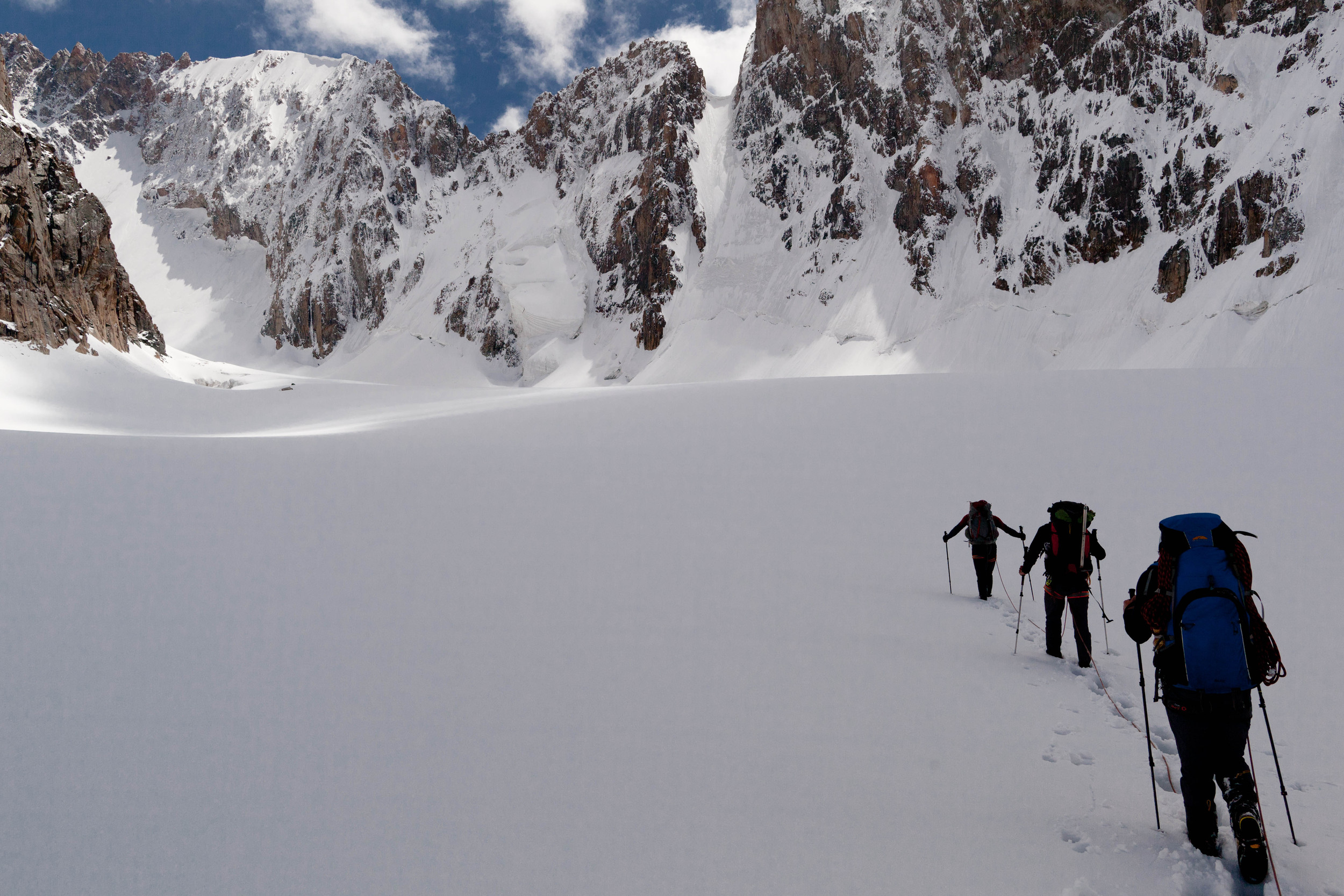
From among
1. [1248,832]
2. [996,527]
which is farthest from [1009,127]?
[1248,832]

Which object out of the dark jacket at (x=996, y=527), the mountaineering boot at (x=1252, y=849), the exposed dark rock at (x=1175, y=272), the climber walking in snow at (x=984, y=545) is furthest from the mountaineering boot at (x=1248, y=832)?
the exposed dark rock at (x=1175, y=272)

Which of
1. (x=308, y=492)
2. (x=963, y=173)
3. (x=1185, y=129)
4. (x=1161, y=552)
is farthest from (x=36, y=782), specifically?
(x=963, y=173)

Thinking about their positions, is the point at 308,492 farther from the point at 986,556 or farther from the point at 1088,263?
the point at 1088,263

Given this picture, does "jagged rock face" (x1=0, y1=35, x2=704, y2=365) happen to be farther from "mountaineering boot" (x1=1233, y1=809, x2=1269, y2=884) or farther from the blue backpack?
"mountaineering boot" (x1=1233, y1=809, x2=1269, y2=884)

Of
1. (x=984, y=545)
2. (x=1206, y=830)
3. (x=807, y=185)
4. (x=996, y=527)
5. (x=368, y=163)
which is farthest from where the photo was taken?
(x=368, y=163)

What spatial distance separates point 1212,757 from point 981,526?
4.49m

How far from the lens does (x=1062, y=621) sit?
5.99 meters

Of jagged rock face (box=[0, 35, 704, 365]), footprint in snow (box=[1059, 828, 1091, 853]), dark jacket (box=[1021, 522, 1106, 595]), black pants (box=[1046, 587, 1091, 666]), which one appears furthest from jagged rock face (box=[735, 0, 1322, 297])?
→ footprint in snow (box=[1059, 828, 1091, 853])

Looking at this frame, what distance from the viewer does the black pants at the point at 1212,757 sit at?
3.17 metres

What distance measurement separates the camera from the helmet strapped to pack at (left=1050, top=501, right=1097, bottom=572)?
5.89 metres

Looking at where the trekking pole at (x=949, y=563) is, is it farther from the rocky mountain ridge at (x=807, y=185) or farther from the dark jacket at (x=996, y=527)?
the rocky mountain ridge at (x=807, y=185)

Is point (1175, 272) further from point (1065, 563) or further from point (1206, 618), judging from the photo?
point (1206, 618)

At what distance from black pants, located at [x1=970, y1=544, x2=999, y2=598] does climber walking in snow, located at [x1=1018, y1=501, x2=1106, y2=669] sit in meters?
1.42

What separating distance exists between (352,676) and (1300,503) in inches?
461
